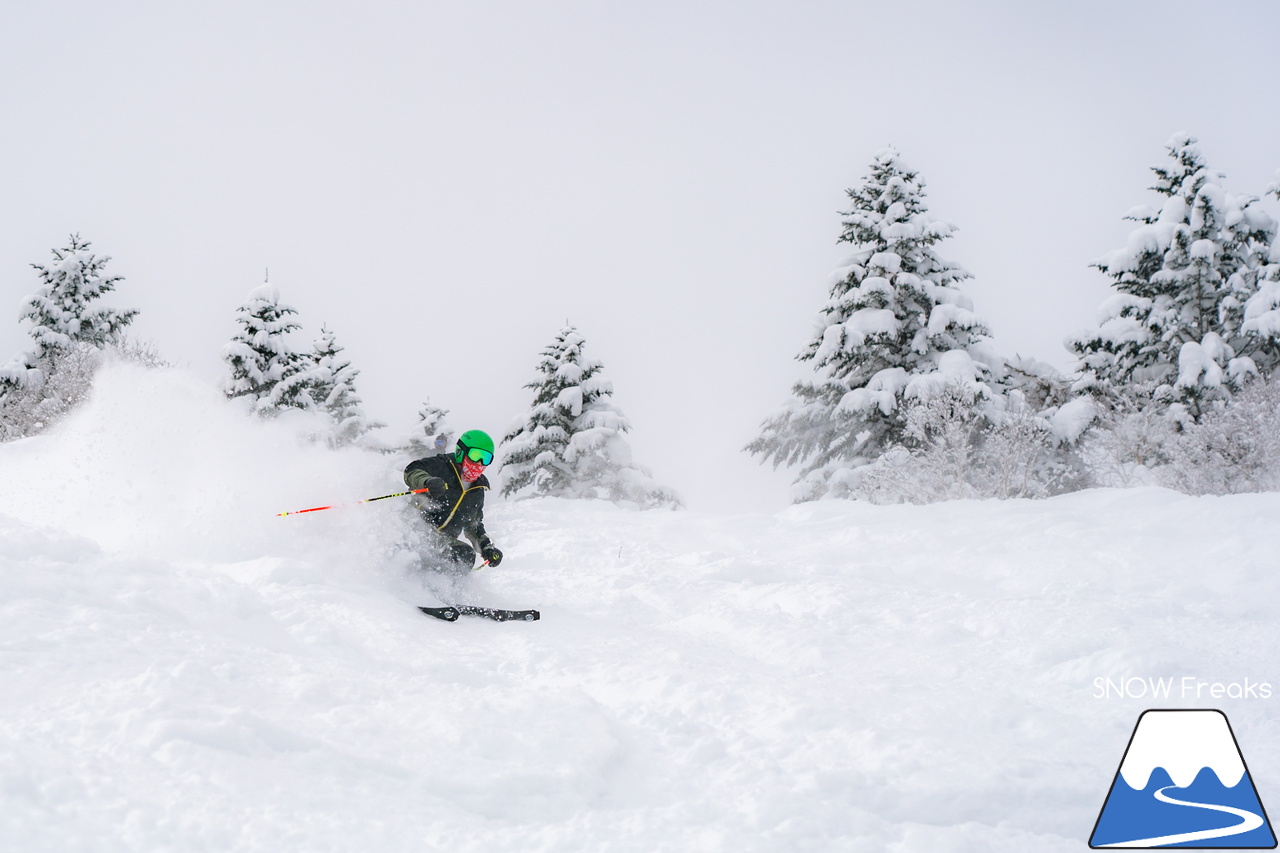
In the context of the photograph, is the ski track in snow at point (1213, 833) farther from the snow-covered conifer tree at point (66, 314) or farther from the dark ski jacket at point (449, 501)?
Result: the snow-covered conifer tree at point (66, 314)

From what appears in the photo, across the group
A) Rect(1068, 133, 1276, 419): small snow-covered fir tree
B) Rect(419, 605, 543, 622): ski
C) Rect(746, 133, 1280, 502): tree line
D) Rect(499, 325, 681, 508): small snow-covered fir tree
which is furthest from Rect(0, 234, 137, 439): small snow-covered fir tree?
Rect(1068, 133, 1276, 419): small snow-covered fir tree

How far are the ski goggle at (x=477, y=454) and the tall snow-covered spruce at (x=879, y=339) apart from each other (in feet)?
45.3

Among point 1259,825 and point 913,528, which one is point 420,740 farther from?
point 913,528

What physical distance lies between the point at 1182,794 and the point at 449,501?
631cm

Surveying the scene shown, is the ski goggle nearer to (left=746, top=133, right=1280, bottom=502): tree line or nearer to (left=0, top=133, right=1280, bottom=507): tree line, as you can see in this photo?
(left=0, top=133, right=1280, bottom=507): tree line

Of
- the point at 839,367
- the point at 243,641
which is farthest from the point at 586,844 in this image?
the point at 839,367

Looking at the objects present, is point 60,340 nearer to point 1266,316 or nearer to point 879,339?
point 879,339

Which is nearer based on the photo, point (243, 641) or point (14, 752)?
point (14, 752)

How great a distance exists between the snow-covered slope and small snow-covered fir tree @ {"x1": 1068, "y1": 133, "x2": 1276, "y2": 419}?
12213mm

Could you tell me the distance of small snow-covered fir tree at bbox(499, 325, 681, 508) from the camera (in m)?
24.1

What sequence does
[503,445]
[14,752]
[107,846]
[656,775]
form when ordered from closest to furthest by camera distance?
[107,846] → [14,752] → [656,775] → [503,445]

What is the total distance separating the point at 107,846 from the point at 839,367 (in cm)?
2087

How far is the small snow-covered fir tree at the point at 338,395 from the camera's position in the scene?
28359 millimetres

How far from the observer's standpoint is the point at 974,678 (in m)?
5.07
